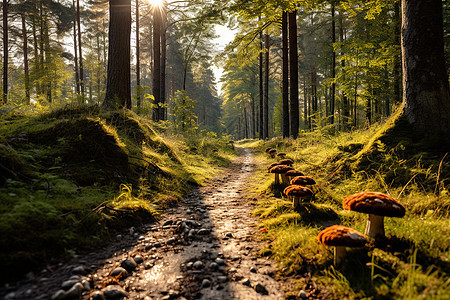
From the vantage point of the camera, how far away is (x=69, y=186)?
3.42 metres

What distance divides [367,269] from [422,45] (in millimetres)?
4831

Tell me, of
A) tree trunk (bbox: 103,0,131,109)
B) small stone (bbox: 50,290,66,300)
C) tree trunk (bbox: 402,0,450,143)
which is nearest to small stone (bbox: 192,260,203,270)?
small stone (bbox: 50,290,66,300)

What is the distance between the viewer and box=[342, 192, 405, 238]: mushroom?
7.03 ft

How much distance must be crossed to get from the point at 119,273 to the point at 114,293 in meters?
0.33

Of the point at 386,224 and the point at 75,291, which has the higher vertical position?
the point at 386,224

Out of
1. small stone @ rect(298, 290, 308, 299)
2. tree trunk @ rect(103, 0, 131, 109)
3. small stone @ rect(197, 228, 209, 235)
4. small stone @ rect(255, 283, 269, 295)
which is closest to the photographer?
small stone @ rect(298, 290, 308, 299)

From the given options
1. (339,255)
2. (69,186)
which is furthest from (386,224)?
(69,186)

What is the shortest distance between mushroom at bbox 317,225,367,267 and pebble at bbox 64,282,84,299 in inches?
89.2

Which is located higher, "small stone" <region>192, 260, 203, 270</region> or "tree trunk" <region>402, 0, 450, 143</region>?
"tree trunk" <region>402, 0, 450, 143</region>

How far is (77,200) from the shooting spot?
3.16 m

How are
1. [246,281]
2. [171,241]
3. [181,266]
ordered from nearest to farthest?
1. [246,281]
2. [181,266]
3. [171,241]

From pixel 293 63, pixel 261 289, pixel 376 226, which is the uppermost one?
pixel 293 63

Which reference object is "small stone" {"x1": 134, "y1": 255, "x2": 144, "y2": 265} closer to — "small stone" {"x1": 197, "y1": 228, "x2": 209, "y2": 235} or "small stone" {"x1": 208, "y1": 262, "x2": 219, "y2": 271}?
"small stone" {"x1": 208, "y1": 262, "x2": 219, "y2": 271}

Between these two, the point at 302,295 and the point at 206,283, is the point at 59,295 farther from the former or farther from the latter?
the point at 302,295
